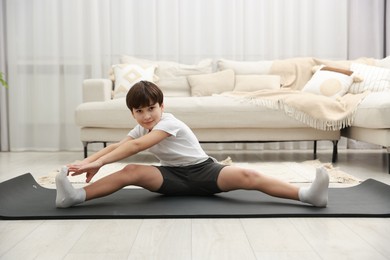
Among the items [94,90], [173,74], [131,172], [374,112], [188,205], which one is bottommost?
[188,205]

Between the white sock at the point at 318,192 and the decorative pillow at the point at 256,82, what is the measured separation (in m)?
2.30

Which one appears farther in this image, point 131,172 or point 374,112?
point 374,112

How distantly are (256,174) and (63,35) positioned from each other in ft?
11.1

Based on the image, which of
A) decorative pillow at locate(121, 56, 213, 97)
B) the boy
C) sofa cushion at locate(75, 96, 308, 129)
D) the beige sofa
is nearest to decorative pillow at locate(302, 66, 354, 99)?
the beige sofa

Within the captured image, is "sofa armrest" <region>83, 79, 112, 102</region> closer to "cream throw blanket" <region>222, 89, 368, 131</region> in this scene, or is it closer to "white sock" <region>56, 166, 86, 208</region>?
"cream throw blanket" <region>222, 89, 368, 131</region>

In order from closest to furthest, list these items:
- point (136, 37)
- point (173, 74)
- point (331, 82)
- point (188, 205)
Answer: point (188, 205)
point (331, 82)
point (173, 74)
point (136, 37)

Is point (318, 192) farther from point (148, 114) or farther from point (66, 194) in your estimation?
point (66, 194)

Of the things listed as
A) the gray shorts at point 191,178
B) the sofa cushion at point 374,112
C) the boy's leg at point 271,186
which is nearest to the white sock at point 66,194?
the gray shorts at point 191,178

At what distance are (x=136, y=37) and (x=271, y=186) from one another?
322cm

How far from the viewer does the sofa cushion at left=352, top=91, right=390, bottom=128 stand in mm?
3137

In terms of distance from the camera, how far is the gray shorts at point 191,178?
7.03ft

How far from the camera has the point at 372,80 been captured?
3.96 m

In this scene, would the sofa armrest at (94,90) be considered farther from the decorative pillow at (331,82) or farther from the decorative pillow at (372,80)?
the decorative pillow at (372,80)

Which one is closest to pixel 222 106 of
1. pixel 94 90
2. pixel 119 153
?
pixel 94 90
